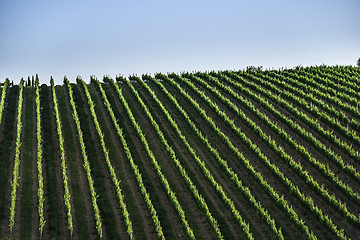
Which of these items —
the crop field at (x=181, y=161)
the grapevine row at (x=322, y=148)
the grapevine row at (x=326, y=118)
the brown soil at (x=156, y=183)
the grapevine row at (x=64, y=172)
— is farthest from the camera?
the grapevine row at (x=326, y=118)

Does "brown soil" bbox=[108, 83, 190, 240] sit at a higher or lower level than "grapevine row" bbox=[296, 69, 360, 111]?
lower

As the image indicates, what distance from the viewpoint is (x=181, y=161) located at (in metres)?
22.0

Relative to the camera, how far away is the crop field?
16547mm

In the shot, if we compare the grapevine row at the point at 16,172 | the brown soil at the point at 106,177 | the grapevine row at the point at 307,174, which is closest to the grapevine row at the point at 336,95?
the grapevine row at the point at 307,174

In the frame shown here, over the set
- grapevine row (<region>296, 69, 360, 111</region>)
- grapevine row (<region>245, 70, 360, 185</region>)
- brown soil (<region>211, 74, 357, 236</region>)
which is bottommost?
brown soil (<region>211, 74, 357, 236</region>)

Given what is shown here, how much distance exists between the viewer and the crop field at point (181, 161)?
651 inches

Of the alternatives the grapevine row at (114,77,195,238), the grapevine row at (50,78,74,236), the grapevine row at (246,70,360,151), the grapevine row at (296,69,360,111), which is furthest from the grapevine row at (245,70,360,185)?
the grapevine row at (50,78,74,236)

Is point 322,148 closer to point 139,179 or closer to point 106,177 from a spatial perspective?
point 139,179

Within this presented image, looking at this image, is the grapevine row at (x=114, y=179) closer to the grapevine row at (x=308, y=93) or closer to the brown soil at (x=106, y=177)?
the brown soil at (x=106, y=177)

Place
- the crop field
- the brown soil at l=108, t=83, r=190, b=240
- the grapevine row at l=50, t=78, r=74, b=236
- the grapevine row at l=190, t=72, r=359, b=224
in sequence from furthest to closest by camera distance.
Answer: the grapevine row at l=190, t=72, r=359, b=224, the brown soil at l=108, t=83, r=190, b=240, the crop field, the grapevine row at l=50, t=78, r=74, b=236

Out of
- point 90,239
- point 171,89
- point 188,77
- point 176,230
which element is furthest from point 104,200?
point 188,77

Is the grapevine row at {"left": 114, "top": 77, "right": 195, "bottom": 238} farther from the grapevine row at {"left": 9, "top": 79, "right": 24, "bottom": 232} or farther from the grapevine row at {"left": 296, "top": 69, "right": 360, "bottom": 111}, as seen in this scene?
the grapevine row at {"left": 296, "top": 69, "right": 360, "bottom": 111}

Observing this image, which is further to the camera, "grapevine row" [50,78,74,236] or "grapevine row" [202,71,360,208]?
"grapevine row" [202,71,360,208]

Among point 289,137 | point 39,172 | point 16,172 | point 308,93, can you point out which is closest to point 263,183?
point 289,137
